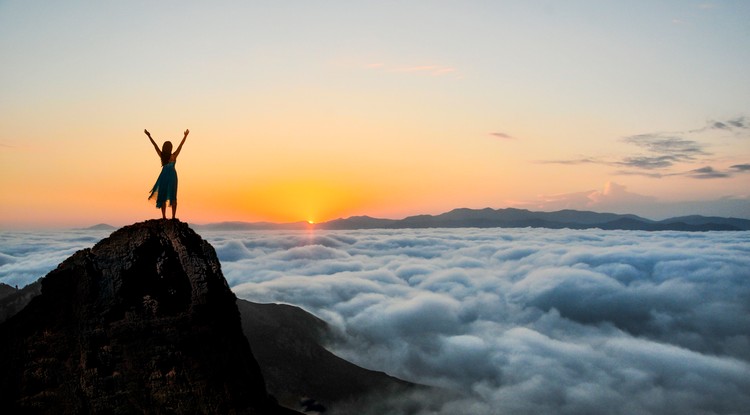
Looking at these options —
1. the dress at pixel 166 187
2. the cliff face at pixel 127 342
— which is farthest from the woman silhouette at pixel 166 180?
the cliff face at pixel 127 342

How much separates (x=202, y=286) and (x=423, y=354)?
189405 mm

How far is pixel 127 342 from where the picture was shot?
16.9 meters

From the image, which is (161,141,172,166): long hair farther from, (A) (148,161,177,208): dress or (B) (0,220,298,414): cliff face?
(B) (0,220,298,414): cliff face

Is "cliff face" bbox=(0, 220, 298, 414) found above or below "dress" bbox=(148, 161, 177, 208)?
below

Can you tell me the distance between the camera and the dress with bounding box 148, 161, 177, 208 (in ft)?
62.3

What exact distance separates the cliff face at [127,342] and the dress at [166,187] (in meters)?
1.46

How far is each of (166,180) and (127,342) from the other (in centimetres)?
594

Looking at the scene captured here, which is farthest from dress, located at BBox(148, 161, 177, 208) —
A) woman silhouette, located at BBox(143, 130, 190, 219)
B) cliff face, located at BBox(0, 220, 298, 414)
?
cliff face, located at BBox(0, 220, 298, 414)

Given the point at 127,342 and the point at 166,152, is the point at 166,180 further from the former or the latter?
the point at 127,342

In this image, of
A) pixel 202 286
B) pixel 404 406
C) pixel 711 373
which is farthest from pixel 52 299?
pixel 711 373

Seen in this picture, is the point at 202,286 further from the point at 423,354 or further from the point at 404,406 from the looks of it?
the point at 423,354

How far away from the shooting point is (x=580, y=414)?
6240 inches

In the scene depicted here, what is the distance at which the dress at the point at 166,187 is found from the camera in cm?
1900

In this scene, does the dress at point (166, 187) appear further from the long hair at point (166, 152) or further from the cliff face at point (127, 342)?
the cliff face at point (127, 342)
